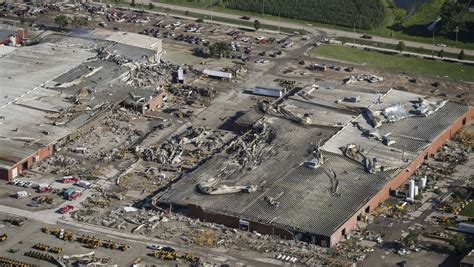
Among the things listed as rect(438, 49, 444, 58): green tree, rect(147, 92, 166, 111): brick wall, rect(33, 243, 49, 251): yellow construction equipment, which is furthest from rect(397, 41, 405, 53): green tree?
rect(33, 243, 49, 251): yellow construction equipment

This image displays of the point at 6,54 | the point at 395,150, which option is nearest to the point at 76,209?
the point at 395,150

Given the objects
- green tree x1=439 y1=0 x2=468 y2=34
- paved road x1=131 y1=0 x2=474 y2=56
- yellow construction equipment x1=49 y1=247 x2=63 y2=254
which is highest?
green tree x1=439 y1=0 x2=468 y2=34

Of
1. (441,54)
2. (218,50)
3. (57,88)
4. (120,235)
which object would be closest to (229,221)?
(120,235)

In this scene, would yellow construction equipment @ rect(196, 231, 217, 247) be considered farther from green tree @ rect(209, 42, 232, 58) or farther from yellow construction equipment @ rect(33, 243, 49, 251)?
green tree @ rect(209, 42, 232, 58)

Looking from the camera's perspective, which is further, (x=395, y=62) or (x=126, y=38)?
(x=126, y=38)

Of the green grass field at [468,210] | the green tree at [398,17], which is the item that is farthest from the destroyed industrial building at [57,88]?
the green grass field at [468,210]

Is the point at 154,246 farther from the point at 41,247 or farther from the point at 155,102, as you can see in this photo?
the point at 155,102
